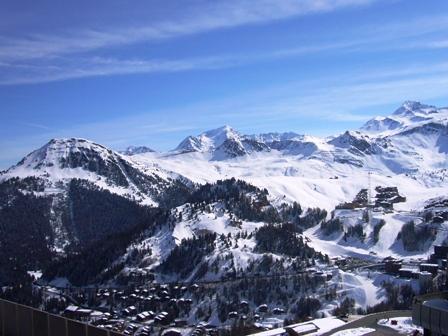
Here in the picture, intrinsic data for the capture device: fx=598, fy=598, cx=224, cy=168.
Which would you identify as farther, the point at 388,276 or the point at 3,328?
the point at 388,276

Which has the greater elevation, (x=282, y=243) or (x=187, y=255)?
(x=282, y=243)

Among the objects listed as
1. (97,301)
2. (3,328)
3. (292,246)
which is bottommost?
(97,301)

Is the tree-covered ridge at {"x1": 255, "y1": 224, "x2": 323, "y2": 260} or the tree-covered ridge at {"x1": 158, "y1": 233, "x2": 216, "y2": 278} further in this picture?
the tree-covered ridge at {"x1": 255, "y1": 224, "x2": 323, "y2": 260}

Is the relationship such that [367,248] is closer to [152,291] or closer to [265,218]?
[265,218]

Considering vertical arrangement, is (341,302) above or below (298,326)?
below

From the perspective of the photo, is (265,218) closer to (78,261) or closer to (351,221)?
(351,221)

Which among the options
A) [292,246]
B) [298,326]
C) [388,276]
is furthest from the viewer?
[292,246]

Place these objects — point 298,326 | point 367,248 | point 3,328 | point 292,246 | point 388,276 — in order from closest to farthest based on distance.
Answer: point 3,328 → point 298,326 → point 388,276 → point 292,246 → point 367,248

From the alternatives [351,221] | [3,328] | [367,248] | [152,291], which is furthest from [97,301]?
[3,328]

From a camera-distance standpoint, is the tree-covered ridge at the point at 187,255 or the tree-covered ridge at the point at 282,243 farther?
the tree-covered ridge at the point at 282,243

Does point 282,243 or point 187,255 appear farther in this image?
point 282,243
